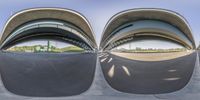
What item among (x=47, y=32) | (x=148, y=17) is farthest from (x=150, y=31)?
(x=47, y=32)

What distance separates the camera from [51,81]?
26.3 feet

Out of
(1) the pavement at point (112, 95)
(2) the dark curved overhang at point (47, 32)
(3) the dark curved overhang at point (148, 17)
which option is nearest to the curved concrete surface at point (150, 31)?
(3) the dark curved overhang at point (148, 17)

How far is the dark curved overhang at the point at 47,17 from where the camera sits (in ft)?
95.0

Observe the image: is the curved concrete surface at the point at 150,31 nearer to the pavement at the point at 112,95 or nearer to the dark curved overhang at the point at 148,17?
the dark curved overhang at the point at 148,17

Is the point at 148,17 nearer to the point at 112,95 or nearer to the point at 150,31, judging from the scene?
the point at 150,31

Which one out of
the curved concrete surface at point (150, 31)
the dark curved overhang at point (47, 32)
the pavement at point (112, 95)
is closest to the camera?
the pavement at point (112, 95)

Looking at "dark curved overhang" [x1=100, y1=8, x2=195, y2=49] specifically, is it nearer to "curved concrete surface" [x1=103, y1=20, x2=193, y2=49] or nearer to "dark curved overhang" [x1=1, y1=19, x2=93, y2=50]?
"curved concrete surface" [x1=103, y1=20, x2=193, y2=49]

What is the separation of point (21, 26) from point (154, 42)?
1860cm

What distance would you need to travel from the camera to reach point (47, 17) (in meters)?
32.0

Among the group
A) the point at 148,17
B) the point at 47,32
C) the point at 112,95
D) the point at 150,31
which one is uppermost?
the point at 148,17

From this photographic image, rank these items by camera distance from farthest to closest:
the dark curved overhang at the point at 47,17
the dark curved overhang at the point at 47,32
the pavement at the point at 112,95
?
the dark curved overhang at the point at 47,32
the dark curved overhang at the point at 47,17
the pavement at the point at 112,95

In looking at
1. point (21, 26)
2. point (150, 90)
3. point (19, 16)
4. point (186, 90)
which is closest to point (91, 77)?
point (150, 90)

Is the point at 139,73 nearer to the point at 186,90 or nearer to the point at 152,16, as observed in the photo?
the point at 186,90

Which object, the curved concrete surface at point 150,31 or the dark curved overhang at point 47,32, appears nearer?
the curved concrete surface at point 150,31
